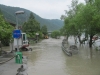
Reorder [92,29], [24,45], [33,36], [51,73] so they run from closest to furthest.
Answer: [51,73] < [92,29] < [24,45] < [33,36]

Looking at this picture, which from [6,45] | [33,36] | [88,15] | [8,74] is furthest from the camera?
[33,36]

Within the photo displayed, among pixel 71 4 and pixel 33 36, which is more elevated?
pixel 71 4

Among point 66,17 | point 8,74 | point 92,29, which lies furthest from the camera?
point 66,17

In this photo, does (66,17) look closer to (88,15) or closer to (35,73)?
(88,15)

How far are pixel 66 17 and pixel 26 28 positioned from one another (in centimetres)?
3214

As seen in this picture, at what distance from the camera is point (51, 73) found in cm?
1684

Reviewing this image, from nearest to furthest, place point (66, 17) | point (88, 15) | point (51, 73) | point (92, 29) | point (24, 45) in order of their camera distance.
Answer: point (51, 73) → point (88, 15) → point (92, 29) → point (24, 45) → point (66, 17)

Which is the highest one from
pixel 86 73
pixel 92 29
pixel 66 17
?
pixel 66 17

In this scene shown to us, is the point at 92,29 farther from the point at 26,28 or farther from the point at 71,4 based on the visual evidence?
the point at 26,28

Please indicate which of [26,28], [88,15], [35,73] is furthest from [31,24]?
[35,73]

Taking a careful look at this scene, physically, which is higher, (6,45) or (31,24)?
(31,24)

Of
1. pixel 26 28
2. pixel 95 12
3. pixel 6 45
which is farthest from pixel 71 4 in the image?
pixel 26 28

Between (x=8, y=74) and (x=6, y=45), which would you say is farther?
(x=6, y=45)

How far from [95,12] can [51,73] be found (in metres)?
14.9
